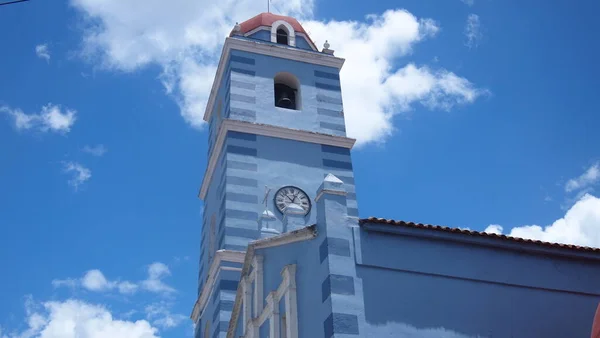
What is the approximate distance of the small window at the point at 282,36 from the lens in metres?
24.4

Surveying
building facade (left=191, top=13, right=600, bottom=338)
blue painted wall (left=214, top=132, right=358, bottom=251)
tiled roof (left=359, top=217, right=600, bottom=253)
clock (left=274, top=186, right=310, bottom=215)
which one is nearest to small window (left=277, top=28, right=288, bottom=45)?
blue painted wall (left=214, top=132, right=358, bottom=251)

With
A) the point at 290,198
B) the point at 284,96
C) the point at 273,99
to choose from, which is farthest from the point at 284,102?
the point at 290,198

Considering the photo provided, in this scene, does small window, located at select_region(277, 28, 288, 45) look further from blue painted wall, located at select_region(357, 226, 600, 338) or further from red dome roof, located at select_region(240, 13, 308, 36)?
blue painted wall, located at select_region(357, 226, 600, 338)

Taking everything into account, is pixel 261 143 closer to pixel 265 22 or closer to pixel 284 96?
pixel 284 96

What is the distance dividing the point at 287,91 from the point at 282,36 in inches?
91.2

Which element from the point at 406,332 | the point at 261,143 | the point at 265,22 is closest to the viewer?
the point at 406,332

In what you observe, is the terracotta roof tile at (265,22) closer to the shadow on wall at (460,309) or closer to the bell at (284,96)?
the bell at (284,96)

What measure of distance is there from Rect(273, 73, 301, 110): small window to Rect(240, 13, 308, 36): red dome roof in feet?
7.05

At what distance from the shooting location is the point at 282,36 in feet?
80.4

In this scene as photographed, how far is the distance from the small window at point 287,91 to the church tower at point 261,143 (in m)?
0.03

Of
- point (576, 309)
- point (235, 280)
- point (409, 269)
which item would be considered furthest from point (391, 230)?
point (235, 280)

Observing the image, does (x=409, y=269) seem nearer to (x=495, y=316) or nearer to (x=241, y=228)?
(x=495, y=316)

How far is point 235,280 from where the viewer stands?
18.4 m

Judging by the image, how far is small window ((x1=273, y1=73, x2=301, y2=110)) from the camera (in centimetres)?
2261
